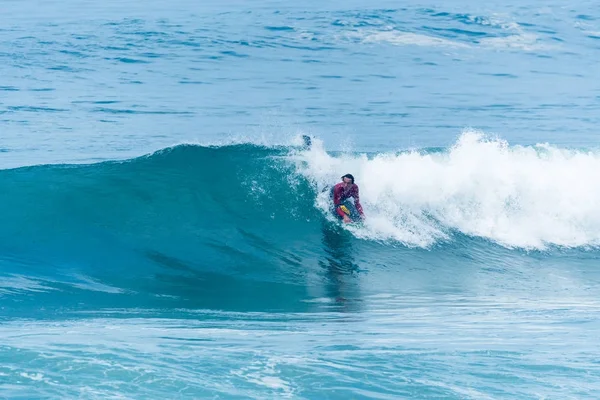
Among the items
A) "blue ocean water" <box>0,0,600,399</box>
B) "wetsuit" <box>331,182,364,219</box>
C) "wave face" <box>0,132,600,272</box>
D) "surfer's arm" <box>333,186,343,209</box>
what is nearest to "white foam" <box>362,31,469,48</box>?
"blue ocean water" <box>0,0,600,399</box>

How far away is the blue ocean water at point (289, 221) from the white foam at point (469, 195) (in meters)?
0.04

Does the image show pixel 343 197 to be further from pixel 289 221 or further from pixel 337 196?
pixel 289 221

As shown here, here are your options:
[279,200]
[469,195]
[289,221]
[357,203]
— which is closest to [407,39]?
[469,195]

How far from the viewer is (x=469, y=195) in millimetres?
16375

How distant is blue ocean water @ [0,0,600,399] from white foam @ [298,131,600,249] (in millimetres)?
45

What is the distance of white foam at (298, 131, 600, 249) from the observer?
50.6 feet

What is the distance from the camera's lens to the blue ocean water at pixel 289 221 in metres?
7.88

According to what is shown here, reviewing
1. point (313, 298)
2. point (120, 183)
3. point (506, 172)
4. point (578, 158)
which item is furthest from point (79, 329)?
point (578, 158)

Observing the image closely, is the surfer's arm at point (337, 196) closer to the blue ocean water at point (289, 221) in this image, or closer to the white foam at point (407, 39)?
the blue ocean water at point (289, 221)

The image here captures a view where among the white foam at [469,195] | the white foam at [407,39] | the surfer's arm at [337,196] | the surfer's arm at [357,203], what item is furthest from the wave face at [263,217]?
the white foam at [407,39]

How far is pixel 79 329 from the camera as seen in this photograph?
9070 mm

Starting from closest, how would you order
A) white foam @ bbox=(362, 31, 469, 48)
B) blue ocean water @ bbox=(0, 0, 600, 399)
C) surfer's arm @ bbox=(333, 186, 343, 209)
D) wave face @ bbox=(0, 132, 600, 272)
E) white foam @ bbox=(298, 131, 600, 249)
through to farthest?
1. blue ocean water @ bbox=(0, 0, 600, 399)
2. wave face @ bbox=(0, 132, 600, 272)
3. surfer's arm @ bbox=(333, 186, 343, 209)
4. white foam @ bbox=(298, 131, 600, 249)
5. white foam @ bbox=(362, 31, 469, 48)

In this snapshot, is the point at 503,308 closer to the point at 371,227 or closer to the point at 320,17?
the point at 371,227

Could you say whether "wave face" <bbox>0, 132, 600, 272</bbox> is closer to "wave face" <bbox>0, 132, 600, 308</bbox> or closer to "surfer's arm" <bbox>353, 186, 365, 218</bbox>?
"wave face" <bbox>0, 132, 600, 308</bbox>
